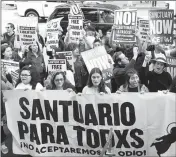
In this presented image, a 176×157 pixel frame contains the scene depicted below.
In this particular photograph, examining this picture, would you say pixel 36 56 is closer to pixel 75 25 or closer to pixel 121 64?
pixel 75 25

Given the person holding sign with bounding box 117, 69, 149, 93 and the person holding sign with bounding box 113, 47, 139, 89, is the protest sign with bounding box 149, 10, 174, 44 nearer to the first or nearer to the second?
the person holding sign with bounding box 113, 47, 139, 89

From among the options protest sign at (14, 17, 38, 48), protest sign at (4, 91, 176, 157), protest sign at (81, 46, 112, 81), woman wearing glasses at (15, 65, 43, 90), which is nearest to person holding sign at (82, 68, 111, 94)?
protest sign at (4, 91, 176, 157)

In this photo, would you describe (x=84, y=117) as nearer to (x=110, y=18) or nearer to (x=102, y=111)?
(x=102, y=111)

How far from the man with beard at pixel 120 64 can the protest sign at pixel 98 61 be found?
0.49 feet

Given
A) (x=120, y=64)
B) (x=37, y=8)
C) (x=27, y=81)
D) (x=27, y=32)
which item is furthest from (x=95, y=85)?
(x=37, y=8)

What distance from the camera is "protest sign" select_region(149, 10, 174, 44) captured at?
839 centimetres

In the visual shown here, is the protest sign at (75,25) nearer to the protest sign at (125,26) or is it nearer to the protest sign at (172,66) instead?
the protest sign at (125,26)

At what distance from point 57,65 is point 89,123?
2088 mm

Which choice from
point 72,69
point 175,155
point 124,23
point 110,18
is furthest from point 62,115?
point 110,18

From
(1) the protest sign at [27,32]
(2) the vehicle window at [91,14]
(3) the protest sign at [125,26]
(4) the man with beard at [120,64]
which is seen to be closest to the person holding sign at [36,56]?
(1) the protest sign at [27,32]

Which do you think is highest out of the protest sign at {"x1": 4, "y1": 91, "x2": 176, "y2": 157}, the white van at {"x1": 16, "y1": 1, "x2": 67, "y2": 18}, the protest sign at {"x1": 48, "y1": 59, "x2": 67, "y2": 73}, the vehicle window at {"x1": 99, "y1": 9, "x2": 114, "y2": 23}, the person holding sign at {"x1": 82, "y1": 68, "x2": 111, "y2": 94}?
the white van at {"x1": 16, "y1": 1, "x2": 67, "y2": 18}

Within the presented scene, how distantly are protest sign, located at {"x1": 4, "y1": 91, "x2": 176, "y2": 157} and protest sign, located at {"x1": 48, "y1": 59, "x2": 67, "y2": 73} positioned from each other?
176cm

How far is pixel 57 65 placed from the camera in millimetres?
7406

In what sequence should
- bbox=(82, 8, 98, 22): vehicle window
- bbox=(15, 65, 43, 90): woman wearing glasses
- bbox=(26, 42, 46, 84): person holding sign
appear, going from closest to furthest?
bbox=(15, 65, 43, 90): woman wearing glasses < bbox=(26, 42, 46, 84): person holding sign < bbox=(82, 8, 98, 22): vehicle window
